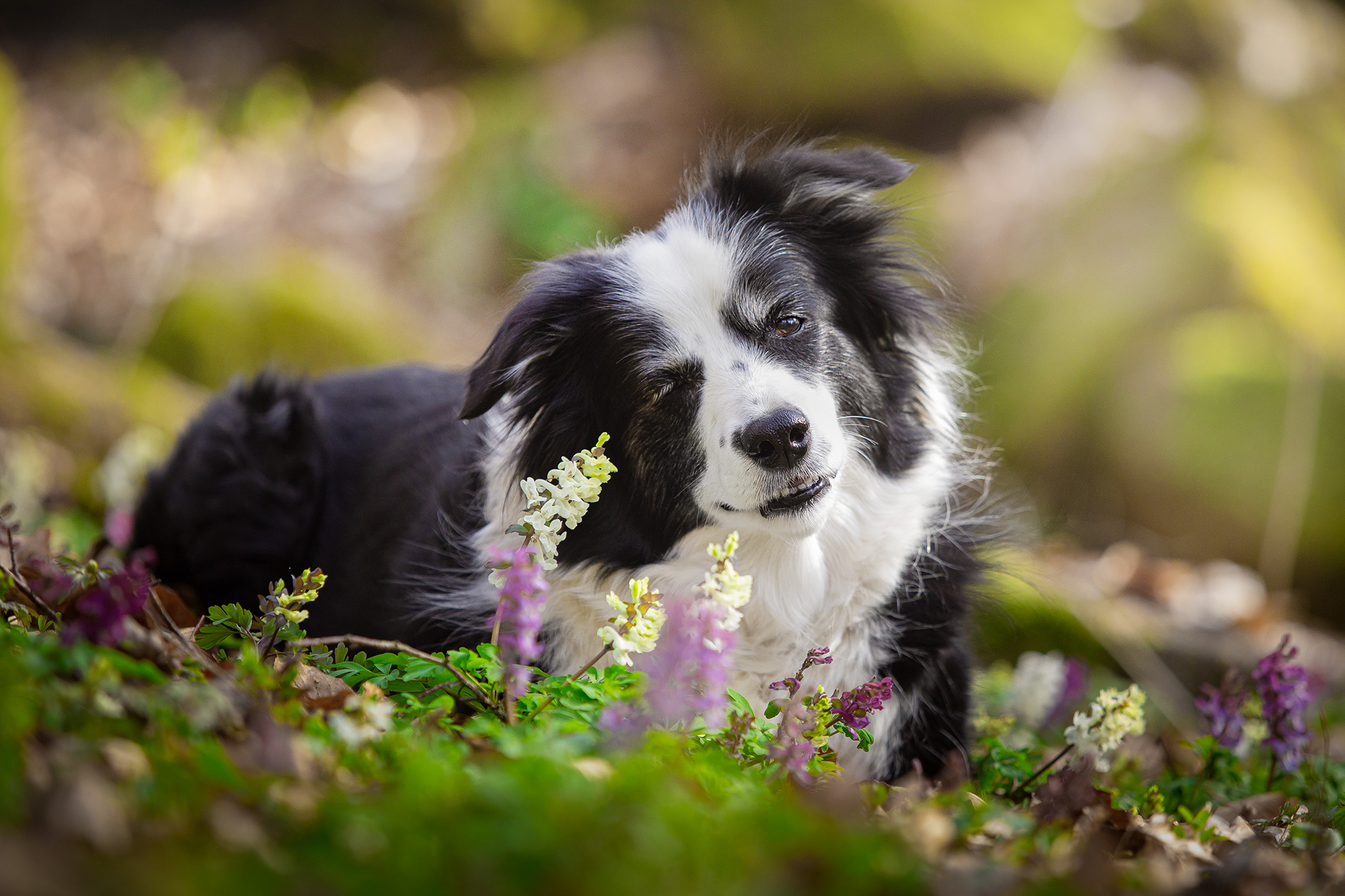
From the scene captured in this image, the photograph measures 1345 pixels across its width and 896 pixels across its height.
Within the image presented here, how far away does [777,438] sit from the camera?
2754 mm

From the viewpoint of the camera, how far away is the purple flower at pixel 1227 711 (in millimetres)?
3070

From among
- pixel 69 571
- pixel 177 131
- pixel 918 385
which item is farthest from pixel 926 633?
pixel 177 131

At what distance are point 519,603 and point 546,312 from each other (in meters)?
1.37

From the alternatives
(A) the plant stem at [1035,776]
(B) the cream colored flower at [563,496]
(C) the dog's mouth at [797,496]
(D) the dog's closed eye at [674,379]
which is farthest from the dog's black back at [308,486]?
(A) the plant stem at [1035,776]

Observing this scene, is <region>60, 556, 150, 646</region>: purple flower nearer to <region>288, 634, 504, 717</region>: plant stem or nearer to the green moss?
A: <region>288, 634, 504, 717</region>: plant stem

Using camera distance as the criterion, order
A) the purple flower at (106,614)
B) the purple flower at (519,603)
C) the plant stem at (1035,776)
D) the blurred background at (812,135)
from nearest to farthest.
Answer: the purple flower at (106,614), the purple flower at (519,603), the plant stem at (1035,776), the blurred background at (812,135)

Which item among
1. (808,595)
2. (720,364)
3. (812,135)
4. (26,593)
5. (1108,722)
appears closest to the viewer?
(26,593)

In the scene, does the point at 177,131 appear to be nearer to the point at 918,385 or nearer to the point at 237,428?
the point at 237,428

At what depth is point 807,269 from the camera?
3299 millimetres

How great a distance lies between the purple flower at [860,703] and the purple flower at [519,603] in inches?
26.4

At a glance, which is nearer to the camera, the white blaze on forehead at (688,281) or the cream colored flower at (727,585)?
the cream colored flower at (727,585)

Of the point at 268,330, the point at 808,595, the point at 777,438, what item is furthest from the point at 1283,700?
the point at 268,330

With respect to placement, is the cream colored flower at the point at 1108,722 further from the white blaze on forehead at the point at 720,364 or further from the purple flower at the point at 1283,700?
the white blaze on forehead at the point at 720,364

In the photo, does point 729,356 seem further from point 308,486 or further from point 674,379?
point 308,486
